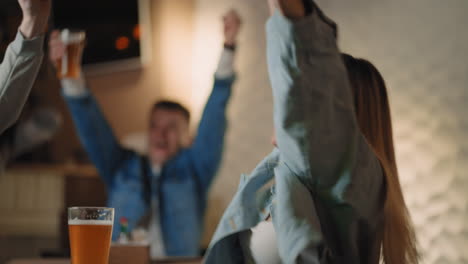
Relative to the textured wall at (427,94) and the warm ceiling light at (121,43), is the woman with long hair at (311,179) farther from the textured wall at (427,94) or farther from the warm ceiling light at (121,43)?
the warm ceiling light at (121,43)

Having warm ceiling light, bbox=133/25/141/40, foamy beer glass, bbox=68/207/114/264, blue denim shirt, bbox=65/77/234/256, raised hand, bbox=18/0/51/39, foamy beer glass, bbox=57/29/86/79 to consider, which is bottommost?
blue denim shirt, bbox=65/77/234/256

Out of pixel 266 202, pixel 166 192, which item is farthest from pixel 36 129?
pixel 266 202

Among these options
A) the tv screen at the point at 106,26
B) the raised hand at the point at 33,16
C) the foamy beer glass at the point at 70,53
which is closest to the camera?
Result: the raised hand at the point at 33,16

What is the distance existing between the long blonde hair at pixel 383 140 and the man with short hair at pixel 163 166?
49.3 inches

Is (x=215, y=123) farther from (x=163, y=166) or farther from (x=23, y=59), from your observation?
(x=23, y=59)

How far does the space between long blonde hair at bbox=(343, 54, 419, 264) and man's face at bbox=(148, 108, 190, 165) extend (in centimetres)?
157

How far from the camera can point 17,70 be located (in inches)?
38.0

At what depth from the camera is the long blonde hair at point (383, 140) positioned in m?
0.93

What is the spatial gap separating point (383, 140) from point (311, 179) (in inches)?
9.7

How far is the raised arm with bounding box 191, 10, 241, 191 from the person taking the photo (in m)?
2.16

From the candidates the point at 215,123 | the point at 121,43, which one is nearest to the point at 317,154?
the point at 215,123

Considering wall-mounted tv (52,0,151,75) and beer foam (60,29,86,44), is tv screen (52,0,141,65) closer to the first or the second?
wall-mounted tv (52,0,151,75)

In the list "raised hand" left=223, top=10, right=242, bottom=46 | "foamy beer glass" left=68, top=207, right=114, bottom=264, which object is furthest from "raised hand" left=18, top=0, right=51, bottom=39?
"raised hand" left=223, top=10, right=242, bottom=46

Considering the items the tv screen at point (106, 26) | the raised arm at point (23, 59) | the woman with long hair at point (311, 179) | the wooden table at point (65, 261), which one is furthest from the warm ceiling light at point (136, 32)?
the woman with long hair at point (311, 179)
